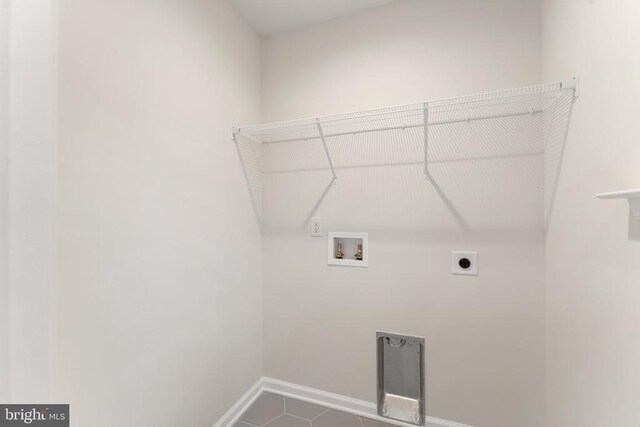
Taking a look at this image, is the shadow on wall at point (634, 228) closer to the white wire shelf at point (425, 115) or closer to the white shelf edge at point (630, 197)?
Answer: the white shelf edge at point (630, 197)

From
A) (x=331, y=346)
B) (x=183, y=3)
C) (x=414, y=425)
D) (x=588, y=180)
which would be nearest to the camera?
(x=588, y=180)

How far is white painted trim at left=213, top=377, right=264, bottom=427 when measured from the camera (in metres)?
1.56

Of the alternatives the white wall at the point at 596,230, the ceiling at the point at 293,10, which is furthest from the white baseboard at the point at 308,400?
the ceiling at the point at 293,10

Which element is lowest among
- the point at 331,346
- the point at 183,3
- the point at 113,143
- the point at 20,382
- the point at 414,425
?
the point at 414,425

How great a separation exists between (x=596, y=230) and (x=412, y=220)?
0.79 meters

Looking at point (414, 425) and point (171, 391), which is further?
point (414, 425)

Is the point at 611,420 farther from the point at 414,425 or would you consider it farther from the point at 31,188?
the point at 31,188

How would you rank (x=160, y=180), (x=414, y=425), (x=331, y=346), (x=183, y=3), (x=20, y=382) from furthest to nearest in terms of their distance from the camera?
(x=331, y=346) → (x=414, y=425) → (x=183, y=3) → (x=160, y=180) → (x=20, y=382)

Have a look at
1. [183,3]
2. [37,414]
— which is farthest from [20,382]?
[183,3]

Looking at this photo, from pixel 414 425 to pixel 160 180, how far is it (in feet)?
6.26

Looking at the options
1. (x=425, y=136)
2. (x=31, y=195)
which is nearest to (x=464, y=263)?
(x=425, y=136)

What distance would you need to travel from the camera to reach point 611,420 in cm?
81

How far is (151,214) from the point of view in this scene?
1.17m

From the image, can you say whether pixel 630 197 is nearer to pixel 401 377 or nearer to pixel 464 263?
pixel 464 263
